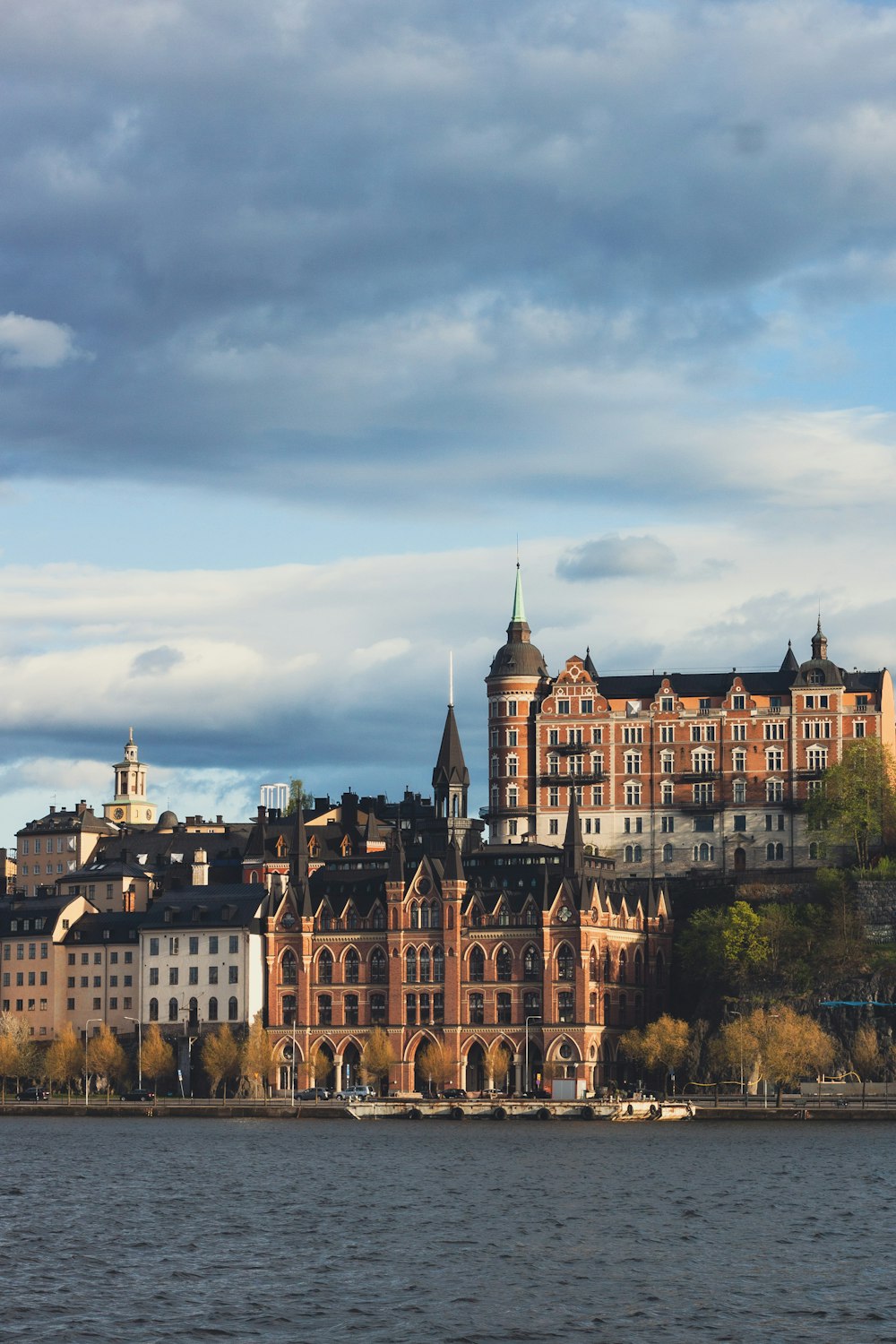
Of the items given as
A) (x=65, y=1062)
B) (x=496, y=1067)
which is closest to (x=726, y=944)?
(x=496, y=1067)

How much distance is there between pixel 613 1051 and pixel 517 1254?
4000 inches

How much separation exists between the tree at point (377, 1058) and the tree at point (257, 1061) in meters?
7.37

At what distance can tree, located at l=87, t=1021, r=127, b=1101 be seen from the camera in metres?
188

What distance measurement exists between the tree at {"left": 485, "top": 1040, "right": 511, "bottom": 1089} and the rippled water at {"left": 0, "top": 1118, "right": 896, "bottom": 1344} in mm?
40604

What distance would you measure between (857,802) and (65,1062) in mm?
64751

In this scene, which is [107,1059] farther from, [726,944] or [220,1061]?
[726,944]

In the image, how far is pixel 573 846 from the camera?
188 m

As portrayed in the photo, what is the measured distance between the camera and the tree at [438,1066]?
18450 centimetres

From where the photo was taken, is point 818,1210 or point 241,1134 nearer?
point 818,1210

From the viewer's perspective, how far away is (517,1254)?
275 ft

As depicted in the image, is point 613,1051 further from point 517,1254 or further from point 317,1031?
point 517,1254

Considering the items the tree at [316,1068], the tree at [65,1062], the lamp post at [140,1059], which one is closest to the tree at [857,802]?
the tree at [316,1068]

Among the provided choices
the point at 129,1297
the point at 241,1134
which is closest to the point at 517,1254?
the point at 129,1297

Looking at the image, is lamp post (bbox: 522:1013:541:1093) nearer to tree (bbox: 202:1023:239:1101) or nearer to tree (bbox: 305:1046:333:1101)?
tree (bbox: 305:1046:333:1101)
